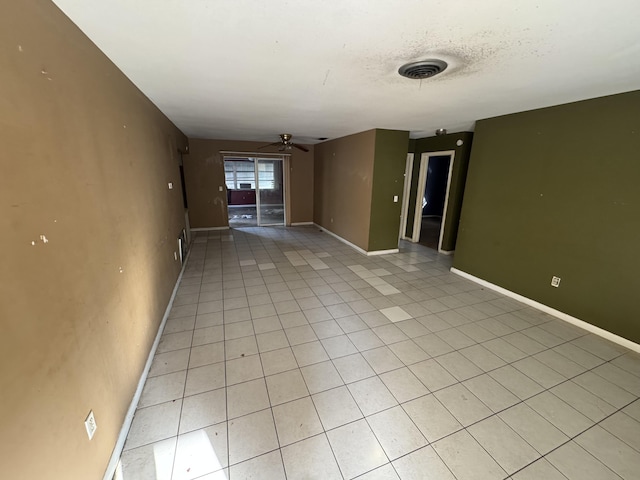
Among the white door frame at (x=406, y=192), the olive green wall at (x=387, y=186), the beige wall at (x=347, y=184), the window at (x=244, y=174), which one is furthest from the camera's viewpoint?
the window at (x=244, y=174)

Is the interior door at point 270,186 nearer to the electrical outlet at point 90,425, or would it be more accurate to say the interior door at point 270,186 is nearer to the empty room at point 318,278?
the empty room at point 318,278

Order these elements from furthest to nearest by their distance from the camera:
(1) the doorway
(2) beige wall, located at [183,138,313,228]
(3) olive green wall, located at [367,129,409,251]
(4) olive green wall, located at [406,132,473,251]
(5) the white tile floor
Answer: (1) the doorway
(2) beige wall, located at [183,138,313,228]
(4) olive green wall, located at [406,132,473,251]
(3) olive green wall, located at [367,129,409,251]
(5) the white tile floor

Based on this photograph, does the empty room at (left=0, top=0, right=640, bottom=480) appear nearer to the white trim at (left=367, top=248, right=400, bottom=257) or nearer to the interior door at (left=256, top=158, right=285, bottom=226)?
the white trim at (left=367, top=248, right=400, bottom=257)

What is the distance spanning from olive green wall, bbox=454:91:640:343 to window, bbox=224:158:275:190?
8.29 metres

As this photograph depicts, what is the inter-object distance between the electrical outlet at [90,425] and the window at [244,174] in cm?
969

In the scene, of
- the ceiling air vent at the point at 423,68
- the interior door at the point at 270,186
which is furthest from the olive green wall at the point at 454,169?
the interior door at the point at 270,186

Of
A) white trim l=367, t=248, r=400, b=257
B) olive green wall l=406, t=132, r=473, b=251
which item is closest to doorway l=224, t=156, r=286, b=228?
white trim l=367, t=248, r=400, b=257

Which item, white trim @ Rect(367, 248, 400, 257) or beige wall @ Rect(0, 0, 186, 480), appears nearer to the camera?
beige wall @ Rect(0, 0, 186, 480)

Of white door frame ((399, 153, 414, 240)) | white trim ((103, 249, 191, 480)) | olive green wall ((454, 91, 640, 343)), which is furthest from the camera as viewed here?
white door frame ((399, 153, 414, 240))

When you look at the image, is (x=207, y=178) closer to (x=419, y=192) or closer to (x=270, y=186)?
(x=270, y=186)

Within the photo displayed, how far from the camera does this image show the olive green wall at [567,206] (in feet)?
7.86

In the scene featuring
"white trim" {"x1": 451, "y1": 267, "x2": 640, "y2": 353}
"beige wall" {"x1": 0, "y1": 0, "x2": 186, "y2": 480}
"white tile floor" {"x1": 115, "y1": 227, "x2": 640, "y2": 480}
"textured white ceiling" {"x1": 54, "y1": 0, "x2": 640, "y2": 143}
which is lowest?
"white tile floor" {"x1": 115, "y1": 227, "x2": 640, "y2": 480}

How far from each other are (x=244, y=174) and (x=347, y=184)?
21.1ft

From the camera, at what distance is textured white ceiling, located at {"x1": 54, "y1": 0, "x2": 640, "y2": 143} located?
3.97 feet
